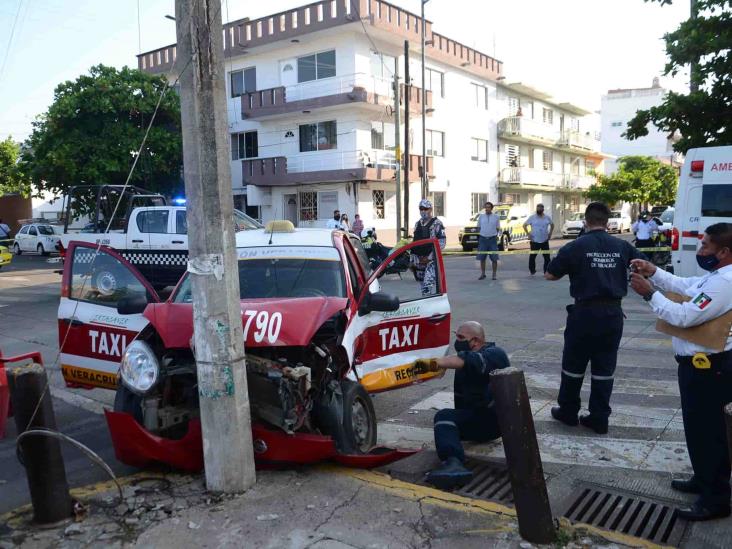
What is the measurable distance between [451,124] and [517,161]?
28.1 ft

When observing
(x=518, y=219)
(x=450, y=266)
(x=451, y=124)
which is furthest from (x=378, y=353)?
(x=451, y=124)

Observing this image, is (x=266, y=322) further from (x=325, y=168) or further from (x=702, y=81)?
(x=325, y=168)

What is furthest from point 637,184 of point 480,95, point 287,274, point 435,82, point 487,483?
point 487,483

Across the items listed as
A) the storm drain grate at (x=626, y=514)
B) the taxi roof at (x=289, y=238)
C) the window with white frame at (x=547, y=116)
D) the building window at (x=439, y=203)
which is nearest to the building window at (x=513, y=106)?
the window with white frame at (x=547, y=116)

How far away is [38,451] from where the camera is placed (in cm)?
375

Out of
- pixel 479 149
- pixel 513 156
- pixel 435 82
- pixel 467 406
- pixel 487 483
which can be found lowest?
pixel 487 483

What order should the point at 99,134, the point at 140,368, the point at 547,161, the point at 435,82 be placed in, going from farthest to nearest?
the point at 547,161 → the point at 435,82 → the point at 99,134 → the point at 140,368

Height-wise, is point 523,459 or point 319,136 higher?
point 319,136

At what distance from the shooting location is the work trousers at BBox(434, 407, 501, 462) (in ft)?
14.6

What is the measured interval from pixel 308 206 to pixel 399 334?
2531cm

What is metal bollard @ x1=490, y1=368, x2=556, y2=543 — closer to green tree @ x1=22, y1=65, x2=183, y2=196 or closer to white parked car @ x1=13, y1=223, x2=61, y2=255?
green tree @ x1=22, y1=65, x2=183, y2=196

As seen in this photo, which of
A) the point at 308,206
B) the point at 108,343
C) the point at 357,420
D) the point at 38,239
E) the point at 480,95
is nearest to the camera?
the point at 357,420

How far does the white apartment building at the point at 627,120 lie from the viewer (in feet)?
233

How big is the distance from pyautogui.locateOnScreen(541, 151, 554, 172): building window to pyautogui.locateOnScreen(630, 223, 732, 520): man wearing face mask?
140 ft
